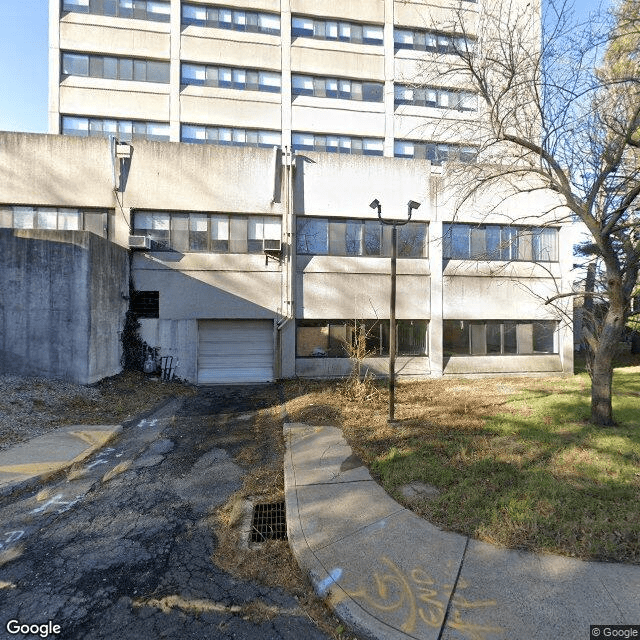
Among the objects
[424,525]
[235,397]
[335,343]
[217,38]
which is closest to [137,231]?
[235,397]

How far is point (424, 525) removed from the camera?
12.1ft

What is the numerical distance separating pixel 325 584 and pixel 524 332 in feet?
48.0

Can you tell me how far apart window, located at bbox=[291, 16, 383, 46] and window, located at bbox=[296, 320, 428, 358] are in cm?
1857

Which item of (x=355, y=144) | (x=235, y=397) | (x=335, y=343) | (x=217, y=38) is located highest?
(x=217, y=38)

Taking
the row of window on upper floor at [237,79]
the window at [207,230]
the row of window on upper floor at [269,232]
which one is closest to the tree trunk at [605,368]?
the row of window on upper floor at [269,232]

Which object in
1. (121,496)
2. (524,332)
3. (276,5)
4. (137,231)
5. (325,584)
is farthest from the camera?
(276,5)

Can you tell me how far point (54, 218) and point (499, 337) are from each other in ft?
56.5

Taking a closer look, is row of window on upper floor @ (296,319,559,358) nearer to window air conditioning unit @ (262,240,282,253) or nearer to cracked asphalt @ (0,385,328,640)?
window air conditioning unit @ (262,240,282,253)

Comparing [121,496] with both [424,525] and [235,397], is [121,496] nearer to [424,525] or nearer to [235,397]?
[424,525]

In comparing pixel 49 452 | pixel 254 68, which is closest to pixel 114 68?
pixel 254 68

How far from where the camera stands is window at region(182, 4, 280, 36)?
803 inches

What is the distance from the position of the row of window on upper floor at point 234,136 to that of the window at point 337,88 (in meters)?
2.40

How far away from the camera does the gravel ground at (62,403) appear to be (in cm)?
691

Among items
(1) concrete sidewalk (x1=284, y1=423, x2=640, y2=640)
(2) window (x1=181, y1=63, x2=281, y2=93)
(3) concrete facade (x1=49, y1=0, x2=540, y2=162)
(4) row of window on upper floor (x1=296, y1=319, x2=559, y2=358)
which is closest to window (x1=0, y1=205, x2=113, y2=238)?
(4) row of window on upper floor (x1=296, y1=319, x2=559, y2=358)
